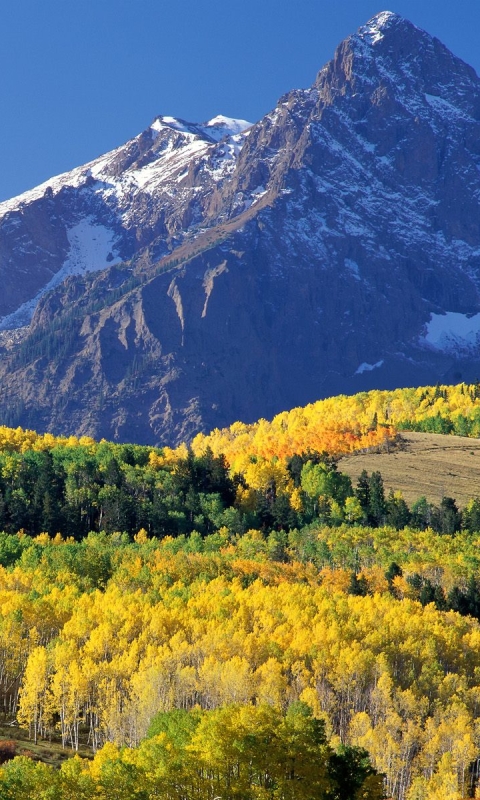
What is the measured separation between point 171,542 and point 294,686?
72.0 meters

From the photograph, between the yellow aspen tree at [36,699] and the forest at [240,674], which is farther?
the yellow aspen tree at [36,699]

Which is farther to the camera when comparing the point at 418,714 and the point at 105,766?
the point at 418,714

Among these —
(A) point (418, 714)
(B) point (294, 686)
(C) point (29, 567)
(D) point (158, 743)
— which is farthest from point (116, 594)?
(D) point (158, 743)

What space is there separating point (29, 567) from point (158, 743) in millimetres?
92581

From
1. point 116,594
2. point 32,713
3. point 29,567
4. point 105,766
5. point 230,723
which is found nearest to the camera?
point 105,766

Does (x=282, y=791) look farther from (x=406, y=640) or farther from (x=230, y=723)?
(x=406, y=640)

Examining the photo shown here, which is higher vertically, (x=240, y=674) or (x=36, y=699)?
(x=240, y=674)

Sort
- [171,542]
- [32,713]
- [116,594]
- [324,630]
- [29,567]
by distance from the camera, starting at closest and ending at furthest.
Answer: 1. [32,713]
2. [324,630]
3. [116,594]
4. [29,567]
5. [171,542]

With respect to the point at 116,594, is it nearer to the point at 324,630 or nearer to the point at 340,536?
the point at 324,630

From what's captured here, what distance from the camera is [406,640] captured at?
138m

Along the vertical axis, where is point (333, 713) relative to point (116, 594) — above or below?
below

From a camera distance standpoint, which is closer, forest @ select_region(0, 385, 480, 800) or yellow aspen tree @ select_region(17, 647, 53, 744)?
forest @ select_region(0, 385, 480, 800)

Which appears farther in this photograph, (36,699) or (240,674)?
(240,674)

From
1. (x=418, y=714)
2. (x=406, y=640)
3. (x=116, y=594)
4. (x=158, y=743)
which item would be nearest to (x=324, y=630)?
(x=406, y=640)
